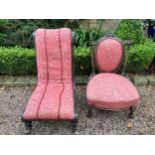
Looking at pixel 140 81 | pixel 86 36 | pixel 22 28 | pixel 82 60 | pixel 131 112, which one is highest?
pixel 22 28

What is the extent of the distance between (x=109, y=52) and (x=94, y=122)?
3.84 ft

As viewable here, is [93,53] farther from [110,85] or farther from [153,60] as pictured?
[153,60]

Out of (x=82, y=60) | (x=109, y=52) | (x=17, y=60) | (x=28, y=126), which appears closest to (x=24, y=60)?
(x=17, y=60)

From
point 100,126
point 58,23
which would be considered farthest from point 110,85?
point 58,23

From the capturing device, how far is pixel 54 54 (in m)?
4.46

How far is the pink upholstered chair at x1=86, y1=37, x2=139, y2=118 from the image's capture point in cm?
395

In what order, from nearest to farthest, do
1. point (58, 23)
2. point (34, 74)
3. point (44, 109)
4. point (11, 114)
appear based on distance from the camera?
point (44, 109) < point (11, 114) < point (34, 74) < point (58, 23)

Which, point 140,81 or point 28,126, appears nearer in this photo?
point 28,126

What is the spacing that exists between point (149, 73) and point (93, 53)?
4.61 feet

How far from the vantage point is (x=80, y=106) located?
14.8ft

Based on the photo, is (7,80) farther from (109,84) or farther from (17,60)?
(109,84)

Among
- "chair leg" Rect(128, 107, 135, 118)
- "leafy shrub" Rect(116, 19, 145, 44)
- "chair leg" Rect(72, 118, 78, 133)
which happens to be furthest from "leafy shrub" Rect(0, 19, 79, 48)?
"chair leg" Rect(128, 107, 135, 118)

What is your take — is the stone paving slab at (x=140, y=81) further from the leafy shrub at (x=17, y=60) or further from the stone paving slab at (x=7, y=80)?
the stone paving slab at (x=7, y=80)
